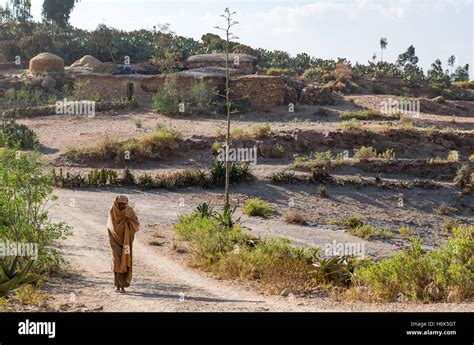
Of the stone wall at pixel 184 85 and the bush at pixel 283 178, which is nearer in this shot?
the bush at pixel 283 178

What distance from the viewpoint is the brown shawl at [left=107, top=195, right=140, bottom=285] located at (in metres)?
8.80

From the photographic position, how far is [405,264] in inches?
352

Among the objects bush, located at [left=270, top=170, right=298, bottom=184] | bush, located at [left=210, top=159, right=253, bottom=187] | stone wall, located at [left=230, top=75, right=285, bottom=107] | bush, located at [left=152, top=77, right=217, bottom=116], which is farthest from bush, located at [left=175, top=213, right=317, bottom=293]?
stone wall, located at [left=230, top=75, right=285, bottom=107]

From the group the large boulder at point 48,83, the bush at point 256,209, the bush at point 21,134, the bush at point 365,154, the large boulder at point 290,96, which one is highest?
the large boulder at point 48,83

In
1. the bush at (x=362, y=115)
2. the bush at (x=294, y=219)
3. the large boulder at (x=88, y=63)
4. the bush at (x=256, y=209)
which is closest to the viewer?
the bush at (x=294, y=219)

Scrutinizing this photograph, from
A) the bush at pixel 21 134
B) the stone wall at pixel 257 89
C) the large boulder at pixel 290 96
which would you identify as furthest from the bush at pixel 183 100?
the bush at pixel 21 134

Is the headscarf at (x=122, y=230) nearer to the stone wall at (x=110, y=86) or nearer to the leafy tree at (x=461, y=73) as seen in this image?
the stone wall at (x=110, y=86)

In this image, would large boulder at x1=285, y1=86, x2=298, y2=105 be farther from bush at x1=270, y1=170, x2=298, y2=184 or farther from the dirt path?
the dirt path

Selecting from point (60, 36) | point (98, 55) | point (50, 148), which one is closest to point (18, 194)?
point (50, 148)

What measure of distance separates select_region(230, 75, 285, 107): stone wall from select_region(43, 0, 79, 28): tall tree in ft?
93.0

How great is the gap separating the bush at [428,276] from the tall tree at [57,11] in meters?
47.8

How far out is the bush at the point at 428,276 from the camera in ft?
27.3
